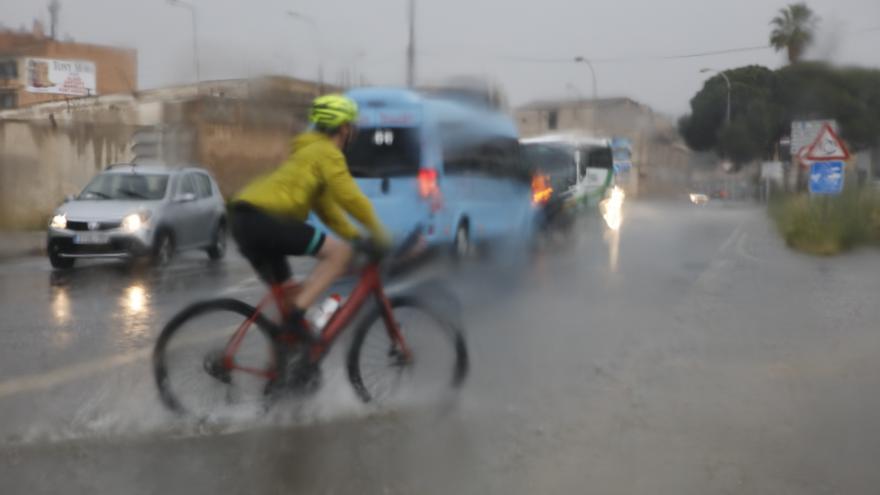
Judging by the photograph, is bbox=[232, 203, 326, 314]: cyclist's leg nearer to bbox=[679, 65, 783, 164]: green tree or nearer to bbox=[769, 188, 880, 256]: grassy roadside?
bbox=[679, 65, 783, 164]: green tree

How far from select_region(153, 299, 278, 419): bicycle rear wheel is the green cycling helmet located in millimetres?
1013

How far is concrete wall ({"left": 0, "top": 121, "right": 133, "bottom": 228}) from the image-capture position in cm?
2138

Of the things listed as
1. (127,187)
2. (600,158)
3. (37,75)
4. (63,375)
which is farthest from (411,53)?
(37,75)

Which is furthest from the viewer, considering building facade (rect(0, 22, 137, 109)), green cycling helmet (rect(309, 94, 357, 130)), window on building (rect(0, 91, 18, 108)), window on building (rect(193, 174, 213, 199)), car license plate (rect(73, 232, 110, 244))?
window on building (rect(0, 91, 18, 108))

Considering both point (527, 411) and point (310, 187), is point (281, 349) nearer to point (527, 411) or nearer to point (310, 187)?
point (310, 187)

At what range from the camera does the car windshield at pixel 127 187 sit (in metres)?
14.1

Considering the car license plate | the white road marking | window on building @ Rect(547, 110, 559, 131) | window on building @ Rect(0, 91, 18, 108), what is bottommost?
the white road marking

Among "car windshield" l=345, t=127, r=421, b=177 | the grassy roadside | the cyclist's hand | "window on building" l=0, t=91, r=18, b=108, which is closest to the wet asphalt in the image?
the cyclist's hand

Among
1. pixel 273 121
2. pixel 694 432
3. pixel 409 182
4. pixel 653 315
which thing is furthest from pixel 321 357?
pixel 273 121

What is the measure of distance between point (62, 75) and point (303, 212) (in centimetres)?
4454

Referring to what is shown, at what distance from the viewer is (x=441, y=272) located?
1292 centimetres

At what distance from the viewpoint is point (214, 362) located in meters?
5.02

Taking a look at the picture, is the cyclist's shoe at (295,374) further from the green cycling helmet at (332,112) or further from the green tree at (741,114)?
the green tree at (741,114)

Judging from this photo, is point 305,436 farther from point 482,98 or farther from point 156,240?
point 482,98
